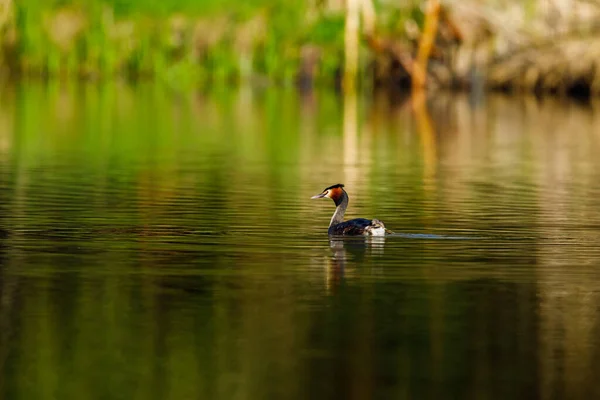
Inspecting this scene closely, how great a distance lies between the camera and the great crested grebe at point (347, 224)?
16766 millimetres

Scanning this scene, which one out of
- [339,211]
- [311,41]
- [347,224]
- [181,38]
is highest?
[181,38]

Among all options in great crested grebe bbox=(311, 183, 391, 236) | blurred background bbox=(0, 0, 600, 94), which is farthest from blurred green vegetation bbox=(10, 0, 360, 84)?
great crested grebe bbox=(311, 183, 391, 236)

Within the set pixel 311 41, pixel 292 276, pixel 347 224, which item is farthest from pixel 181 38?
pixel 292 276

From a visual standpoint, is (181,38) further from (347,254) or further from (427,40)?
(347,254)

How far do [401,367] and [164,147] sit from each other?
23589mm

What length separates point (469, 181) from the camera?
25.9 m

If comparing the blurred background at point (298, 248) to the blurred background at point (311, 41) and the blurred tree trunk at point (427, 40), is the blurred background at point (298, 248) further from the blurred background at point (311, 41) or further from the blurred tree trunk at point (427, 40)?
the blurred tree trunk at point (427, 40)

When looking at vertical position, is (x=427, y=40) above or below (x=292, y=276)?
above

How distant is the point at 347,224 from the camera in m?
17.1

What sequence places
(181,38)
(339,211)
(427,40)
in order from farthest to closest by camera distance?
(181,38) < (427,40) < (339,211)

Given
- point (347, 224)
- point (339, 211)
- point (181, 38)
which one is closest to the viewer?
point (347, 224)

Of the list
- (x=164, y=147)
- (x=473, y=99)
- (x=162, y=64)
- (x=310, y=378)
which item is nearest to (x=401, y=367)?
(x=310, y=378)

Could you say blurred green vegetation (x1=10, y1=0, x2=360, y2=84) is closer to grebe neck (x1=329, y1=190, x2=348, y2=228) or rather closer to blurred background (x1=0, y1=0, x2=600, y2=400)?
blurred background (x1=0, y1=0, x2=600, y2=400)

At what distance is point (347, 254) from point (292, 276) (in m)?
1.73
